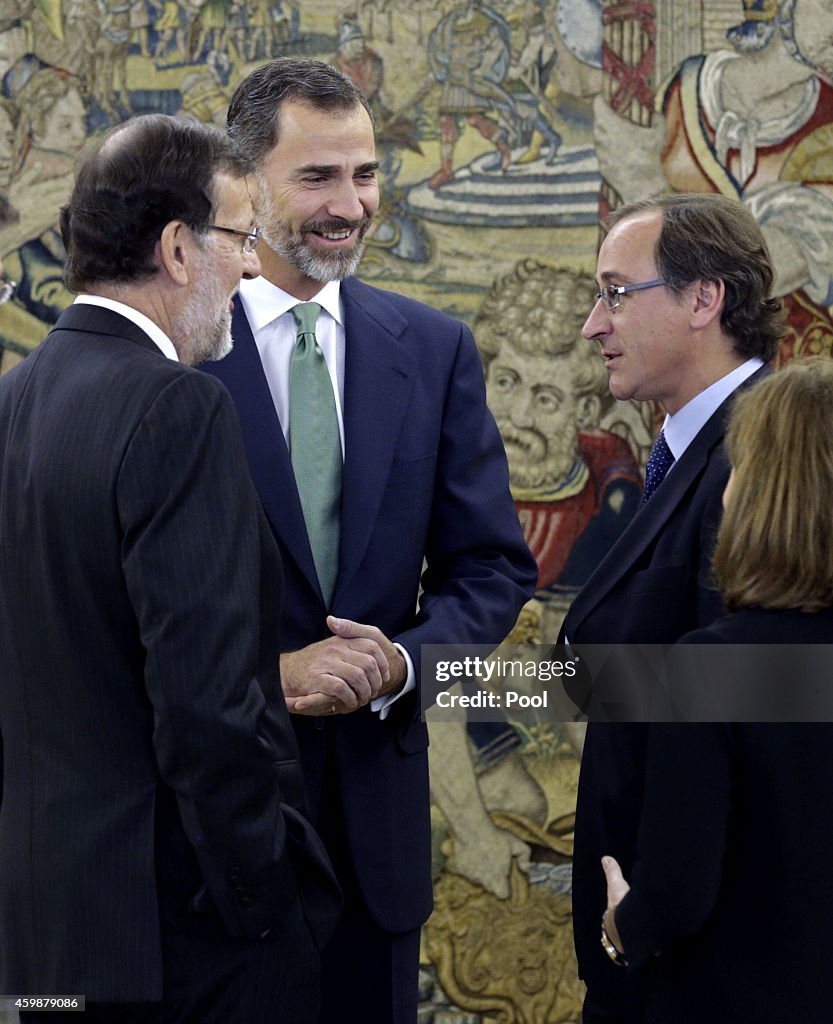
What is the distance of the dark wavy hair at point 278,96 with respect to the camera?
3.11m

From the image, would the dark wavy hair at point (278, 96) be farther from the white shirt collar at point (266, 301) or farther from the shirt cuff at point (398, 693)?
the shirt cuff at point (398, 693)

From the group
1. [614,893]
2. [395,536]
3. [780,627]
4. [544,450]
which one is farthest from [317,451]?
[544,450]

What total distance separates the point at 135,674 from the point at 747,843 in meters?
0.96

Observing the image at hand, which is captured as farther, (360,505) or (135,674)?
(360,505)

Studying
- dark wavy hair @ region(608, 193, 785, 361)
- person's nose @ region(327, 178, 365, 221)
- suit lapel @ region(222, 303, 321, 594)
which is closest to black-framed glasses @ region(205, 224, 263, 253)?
suit lapel @ region(222, 303, 321, 594)

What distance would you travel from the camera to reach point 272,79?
3.15 meters

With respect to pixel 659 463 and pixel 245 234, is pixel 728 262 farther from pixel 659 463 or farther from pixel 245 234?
pixel 245 234

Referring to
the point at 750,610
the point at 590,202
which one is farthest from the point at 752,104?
the point at 750,610

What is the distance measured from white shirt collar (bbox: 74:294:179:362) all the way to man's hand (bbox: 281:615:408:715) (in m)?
0.79

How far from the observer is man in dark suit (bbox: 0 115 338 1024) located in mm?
2025

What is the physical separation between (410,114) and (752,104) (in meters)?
1.24

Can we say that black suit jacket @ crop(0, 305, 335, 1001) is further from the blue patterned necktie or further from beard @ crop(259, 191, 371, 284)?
the blue patterned necktie

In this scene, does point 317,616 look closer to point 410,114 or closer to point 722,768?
point 722,768

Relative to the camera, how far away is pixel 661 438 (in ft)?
9.80
